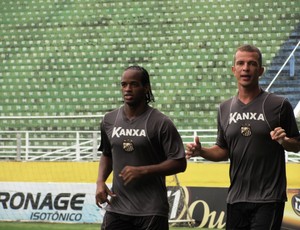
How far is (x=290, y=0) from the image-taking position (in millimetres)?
20391

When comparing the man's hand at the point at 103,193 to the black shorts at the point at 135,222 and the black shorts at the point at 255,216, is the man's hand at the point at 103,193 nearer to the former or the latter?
the black shorts at the point at 135,222

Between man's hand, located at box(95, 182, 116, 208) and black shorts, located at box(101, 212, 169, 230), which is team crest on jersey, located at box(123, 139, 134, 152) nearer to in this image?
man's hand, located at box(95, 182, 116, 208)

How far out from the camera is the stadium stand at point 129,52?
A: 19.6 metres

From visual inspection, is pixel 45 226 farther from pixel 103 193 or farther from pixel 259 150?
pixel 259 150

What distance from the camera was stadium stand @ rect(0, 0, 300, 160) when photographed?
773 inches

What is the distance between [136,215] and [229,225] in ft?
1.90

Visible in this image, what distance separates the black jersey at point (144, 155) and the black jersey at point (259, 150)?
0.36 m

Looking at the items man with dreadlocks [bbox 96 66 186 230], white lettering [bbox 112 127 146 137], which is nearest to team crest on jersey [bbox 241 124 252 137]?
man with dreadlocks [bbox 96 66 186 230]

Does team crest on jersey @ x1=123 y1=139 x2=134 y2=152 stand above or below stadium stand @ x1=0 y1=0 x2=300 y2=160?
above

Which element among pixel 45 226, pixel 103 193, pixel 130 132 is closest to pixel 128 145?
pixel 130 132

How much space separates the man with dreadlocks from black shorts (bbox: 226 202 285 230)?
416 mm

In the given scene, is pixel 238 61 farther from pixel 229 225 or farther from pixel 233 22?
pixel 233 22

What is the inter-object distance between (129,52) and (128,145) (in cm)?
1575

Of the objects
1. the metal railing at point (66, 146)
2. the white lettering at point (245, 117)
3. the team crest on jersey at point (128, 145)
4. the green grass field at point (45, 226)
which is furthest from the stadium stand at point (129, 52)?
the team crest on jersey at point (128, 145)
